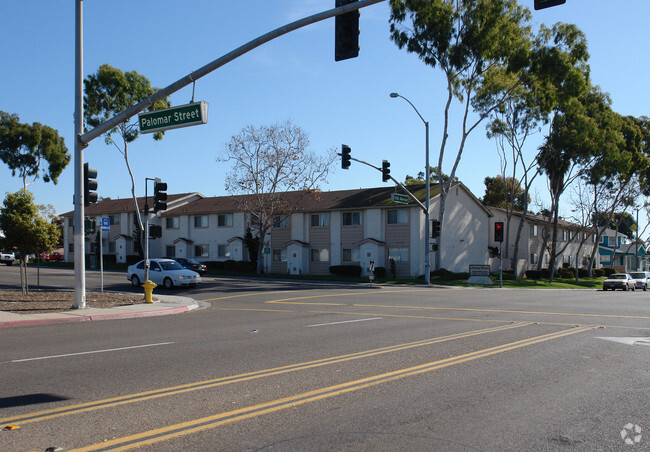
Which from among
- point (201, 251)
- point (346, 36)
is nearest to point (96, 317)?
point (346, 36)

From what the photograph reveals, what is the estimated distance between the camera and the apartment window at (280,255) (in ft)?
171

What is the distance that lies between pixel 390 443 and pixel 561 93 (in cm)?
4284

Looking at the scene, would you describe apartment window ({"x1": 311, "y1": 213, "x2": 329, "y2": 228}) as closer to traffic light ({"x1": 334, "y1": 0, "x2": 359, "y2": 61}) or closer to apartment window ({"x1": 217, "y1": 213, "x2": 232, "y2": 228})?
apartment window ({"x1": 217, "y1": 213, "x2": 232, "y2": 228})

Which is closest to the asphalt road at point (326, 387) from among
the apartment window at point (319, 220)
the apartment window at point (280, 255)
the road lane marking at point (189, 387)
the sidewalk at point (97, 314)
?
the road lane marking at point (189, 387)

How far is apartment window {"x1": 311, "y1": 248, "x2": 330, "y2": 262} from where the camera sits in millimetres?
49847

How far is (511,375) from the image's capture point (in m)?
7.98

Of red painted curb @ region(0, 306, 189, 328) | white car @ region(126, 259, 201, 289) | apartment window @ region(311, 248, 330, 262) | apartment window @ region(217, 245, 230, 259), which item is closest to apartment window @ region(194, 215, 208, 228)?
apartment window @ region(217, 245, 230, 259)

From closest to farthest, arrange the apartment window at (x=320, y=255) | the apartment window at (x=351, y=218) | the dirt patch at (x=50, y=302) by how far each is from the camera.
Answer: the dirt patch at (x=50, y=302) → the apartment window at (x=351, y=218) → the apartment window at (x=320, y=255)

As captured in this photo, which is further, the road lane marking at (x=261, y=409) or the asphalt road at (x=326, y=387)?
the asphalt road at (x=326, y=387)

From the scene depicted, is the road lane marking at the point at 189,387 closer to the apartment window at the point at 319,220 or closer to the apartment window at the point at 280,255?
the apartment window at the point at 319,220

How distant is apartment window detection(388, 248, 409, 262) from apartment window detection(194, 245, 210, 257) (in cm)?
1983

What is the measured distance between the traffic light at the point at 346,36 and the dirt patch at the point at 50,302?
38.4 ft

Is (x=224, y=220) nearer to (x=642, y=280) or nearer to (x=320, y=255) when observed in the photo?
(x=320, y=255)

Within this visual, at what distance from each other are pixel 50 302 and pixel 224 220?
36.5 m
